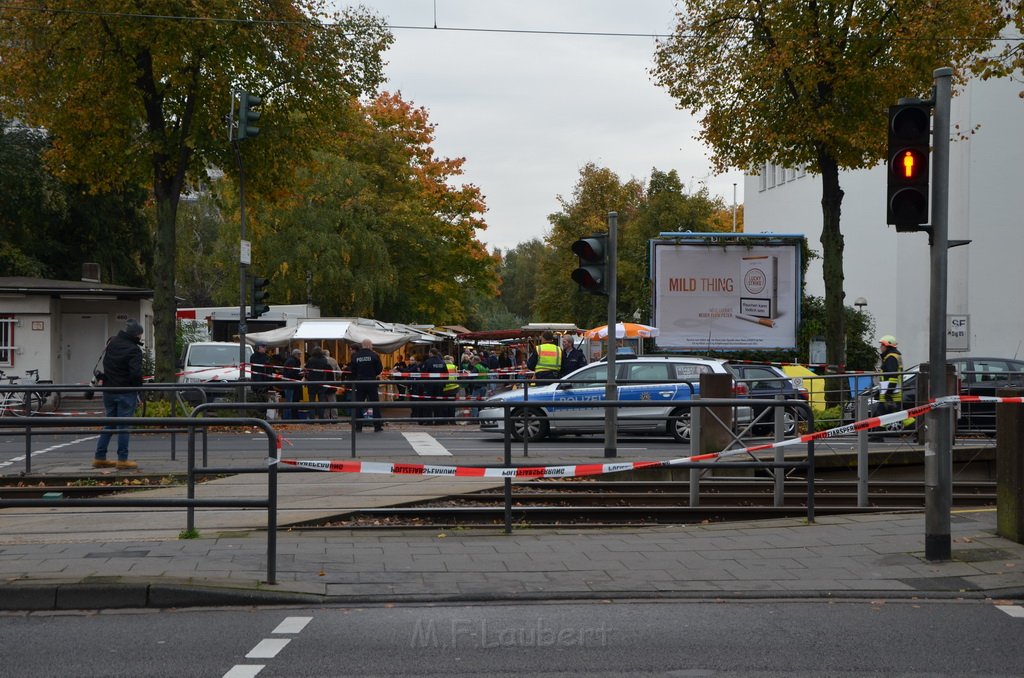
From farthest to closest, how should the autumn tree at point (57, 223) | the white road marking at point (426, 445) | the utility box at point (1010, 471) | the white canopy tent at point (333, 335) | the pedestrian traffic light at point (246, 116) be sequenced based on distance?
the autumn tree at point (57, 223)
the white canopy tent at point (333, 335)
the pedestrian traffic light at point (246, 116)
the white road marking at point (426, 445)
the utility box at point (1010, 471)

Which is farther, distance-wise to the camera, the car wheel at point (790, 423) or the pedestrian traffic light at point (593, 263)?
the pedestrian traffic light at point (593, 263)

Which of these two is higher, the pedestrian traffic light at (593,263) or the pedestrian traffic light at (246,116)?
the pedestrian traffic light at (246,116)

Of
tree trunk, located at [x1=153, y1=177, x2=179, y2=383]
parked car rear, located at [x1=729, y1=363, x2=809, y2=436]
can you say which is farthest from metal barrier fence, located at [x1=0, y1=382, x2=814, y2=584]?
tree trunk, located at [x1=153, y1=177, x2=179, y2=383]

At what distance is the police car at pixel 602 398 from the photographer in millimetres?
11469

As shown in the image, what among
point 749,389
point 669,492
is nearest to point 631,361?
point 749,389

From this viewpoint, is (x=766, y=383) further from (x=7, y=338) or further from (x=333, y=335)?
(x=7, y=338)

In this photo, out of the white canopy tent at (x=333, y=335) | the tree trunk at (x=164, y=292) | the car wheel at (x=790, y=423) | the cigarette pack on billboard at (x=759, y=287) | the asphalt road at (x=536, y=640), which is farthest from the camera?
the cigarette pack on billboard at (x=759, y=287)

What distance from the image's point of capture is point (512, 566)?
8.56m

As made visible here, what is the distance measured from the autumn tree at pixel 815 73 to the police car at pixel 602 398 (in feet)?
21.4

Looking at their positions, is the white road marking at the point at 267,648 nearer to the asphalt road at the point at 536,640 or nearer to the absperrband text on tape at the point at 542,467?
the asphalt road at the point at 536,640

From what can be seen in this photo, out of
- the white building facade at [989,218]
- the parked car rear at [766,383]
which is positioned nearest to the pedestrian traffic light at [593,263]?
the parked car rear at [766,383]

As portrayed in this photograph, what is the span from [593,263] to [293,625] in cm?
797

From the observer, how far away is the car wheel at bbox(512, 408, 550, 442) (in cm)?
1148

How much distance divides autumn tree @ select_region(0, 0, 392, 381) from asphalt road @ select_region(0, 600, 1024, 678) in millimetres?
18402
